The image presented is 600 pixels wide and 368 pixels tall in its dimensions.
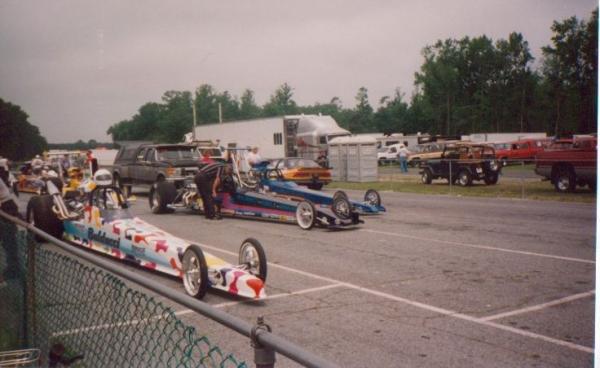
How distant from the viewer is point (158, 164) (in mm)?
17453

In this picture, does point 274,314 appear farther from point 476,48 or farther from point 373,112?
point 373,112

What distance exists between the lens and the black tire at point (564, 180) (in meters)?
16.5

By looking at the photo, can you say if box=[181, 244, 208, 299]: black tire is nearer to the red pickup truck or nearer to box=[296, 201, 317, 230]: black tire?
box=[296, 201, 317, 230]: black tire

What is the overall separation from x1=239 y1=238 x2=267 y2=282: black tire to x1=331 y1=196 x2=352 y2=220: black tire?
4.25 metres

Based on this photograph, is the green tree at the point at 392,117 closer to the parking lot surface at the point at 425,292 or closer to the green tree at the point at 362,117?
the green tree at the point at 362,117

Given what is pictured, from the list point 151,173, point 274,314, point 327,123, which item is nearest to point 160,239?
point 274,314

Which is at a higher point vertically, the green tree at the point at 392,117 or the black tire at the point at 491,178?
the green tree at the point at 392,117

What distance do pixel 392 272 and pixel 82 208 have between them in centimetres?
518

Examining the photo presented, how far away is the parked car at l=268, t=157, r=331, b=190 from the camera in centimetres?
2058

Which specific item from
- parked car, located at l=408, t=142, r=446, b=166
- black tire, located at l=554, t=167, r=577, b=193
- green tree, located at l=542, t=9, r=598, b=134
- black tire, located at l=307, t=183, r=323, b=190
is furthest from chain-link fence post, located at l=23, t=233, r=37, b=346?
parked car, located at l=408, t=142, r=446, b=166

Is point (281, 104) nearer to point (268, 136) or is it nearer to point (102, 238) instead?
point (268, 136)

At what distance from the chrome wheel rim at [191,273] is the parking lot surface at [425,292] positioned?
0.82 feet

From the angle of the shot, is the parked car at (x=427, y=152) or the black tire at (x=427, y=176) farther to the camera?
the parked car at (x=427, y=152)

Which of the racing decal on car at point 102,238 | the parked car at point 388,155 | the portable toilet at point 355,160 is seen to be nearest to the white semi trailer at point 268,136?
the portable toilet at point 355,160
